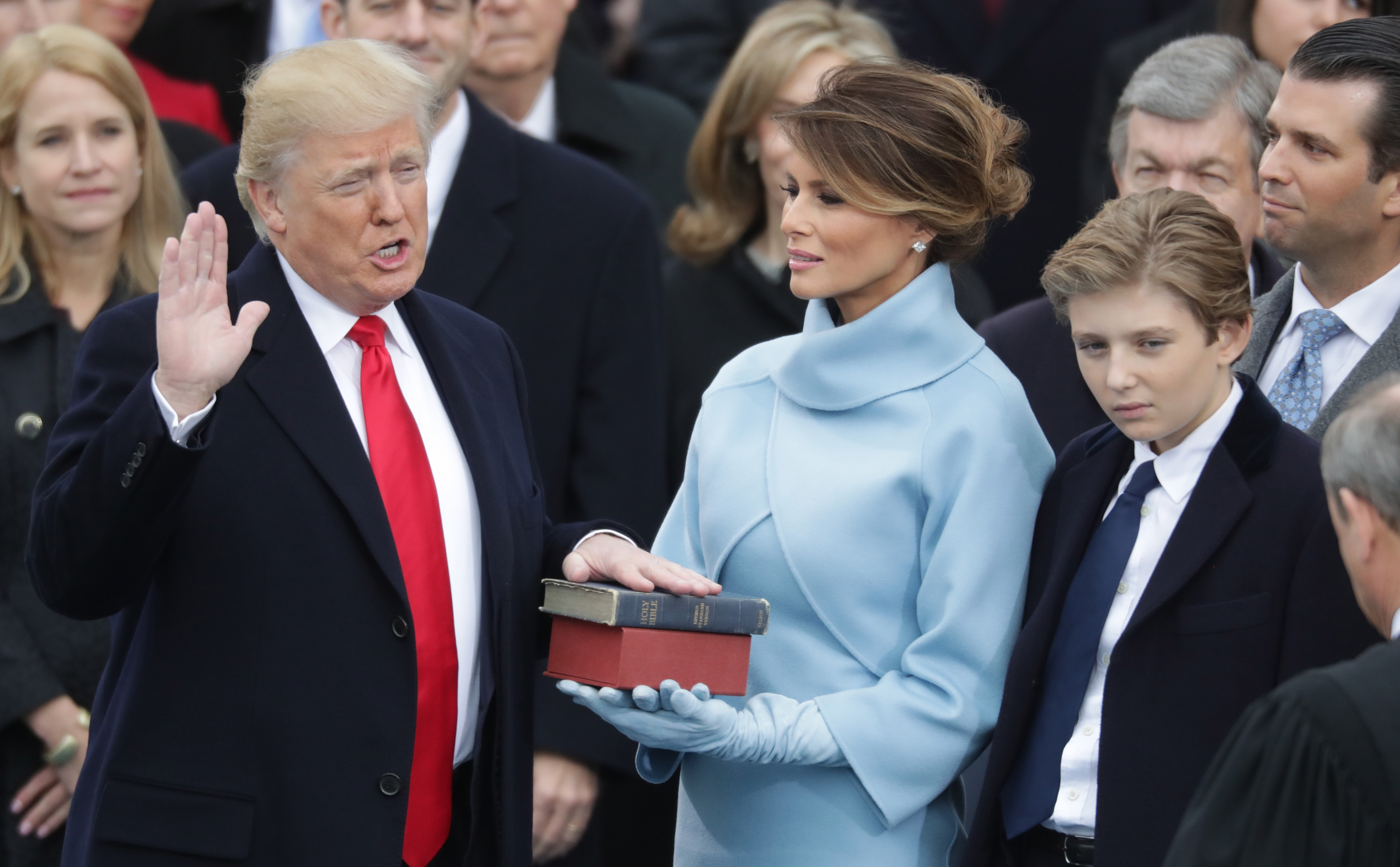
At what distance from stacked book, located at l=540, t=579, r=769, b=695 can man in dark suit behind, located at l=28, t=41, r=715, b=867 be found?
8cm

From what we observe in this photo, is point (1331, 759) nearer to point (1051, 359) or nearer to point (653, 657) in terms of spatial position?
point (653, 657)

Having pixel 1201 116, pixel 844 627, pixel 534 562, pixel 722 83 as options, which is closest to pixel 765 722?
pixel 844 627

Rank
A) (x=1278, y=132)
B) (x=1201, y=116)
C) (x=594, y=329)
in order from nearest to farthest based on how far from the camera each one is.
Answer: (x=1278, y=132) < (x=1201, y=116) < (x=594, y=329)

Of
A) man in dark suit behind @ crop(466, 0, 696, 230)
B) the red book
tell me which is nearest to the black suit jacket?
man in dark suit behind @ crop(466, 0, 696, 230)

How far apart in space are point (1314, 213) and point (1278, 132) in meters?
0.21

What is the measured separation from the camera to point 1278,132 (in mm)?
3465

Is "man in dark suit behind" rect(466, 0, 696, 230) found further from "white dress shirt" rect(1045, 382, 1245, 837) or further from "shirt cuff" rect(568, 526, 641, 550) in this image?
"white dress shirt" rect(1045, 382, 1245, 837)

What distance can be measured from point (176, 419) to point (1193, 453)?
1810 millimetres

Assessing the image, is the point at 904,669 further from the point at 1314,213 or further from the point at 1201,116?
the point at 1201,116

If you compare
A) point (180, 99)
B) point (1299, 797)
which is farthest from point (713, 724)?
point (180, 99)

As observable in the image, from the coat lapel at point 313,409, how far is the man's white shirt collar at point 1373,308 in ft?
6.60

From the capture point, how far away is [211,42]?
242 inches

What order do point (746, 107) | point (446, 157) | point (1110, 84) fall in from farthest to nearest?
1. point (1110, 84)
2. point (746, 107)
3. point (446, 157)

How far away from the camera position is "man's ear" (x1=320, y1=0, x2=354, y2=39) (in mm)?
4598
